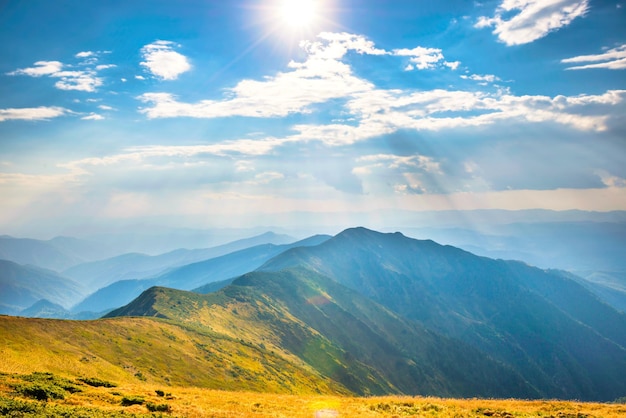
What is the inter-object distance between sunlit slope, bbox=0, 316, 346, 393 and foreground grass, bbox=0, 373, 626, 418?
10.4 m

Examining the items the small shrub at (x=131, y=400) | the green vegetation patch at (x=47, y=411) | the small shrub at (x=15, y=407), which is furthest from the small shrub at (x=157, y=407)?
the small shrub at (x=15, y=407)

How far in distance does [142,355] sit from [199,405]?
40585 millimetres

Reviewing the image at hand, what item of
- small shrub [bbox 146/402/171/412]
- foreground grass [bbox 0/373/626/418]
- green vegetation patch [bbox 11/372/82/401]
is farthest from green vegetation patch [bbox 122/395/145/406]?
green vegetation patch [bbox 11/372/82/401]

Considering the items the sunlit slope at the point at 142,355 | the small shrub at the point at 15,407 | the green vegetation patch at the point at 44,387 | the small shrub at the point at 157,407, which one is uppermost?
the small shrub at the point at 15,407

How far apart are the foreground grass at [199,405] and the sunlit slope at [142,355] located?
1037 centimetres

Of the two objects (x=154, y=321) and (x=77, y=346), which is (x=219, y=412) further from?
(x=154, y=321)

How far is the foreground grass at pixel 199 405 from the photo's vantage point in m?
25.2

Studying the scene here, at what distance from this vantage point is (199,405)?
3152 centimetres

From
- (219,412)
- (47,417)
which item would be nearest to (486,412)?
(219,412)

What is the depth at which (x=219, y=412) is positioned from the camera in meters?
29.1

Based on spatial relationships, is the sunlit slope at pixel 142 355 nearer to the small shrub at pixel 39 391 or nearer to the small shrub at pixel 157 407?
the small shrub at pixel 39 391

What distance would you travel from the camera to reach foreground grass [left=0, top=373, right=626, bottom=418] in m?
25.2

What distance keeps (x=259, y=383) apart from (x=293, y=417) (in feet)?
194

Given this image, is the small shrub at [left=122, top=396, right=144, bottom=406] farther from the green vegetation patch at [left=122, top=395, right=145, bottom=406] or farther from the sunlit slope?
the sunlit slope
